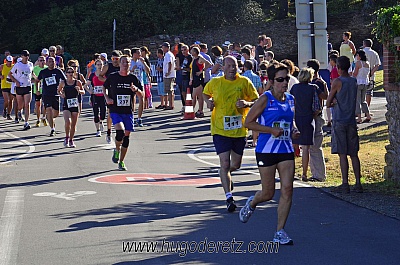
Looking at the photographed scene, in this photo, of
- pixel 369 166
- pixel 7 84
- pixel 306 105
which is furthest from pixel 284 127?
pixel 7 84

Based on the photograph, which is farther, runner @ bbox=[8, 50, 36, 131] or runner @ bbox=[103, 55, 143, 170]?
runner @ bbox=[8, 50, 36, 131]

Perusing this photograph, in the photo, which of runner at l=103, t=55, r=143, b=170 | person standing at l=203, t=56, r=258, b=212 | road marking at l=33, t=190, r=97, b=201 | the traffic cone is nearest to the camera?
person standing at l=203, t=56, r=258, b=212

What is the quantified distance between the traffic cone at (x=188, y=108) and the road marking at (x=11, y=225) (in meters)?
11.0

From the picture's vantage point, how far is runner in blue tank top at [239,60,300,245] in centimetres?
869

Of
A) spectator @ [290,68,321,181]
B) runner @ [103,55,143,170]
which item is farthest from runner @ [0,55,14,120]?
Answer: spectator @ [290,68,321,181]

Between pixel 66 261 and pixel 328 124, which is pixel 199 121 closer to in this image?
pixel 328 124

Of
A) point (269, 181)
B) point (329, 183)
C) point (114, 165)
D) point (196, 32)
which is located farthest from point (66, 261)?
point (196, 32)

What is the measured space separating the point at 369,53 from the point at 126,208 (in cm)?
1203

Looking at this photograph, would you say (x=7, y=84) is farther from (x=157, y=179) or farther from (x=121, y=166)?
(x=157, y=179)

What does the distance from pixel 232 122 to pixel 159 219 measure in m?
1.76

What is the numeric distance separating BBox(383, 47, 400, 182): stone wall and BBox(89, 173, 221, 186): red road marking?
9.30 feet

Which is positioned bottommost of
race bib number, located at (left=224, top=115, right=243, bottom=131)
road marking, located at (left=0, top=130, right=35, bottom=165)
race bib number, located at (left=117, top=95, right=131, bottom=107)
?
road marking, located at (left=0, top=130, right=35, bottom=165)

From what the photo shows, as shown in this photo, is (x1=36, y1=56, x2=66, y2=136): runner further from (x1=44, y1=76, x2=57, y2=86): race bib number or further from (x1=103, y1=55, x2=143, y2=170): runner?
(x1=103, y1=55, x2=143, y2=170): runner

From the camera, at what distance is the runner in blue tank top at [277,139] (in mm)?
8688
